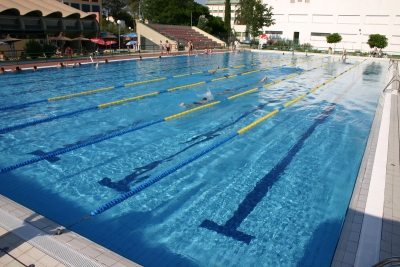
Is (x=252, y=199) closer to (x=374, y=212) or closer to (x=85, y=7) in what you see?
(x=374, y=212)

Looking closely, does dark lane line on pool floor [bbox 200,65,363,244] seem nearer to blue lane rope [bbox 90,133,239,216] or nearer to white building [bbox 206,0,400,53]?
blue lane rope [bbox 90,133,239,216]

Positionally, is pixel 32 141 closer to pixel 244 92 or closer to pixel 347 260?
pixel 347 260

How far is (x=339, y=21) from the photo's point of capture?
41.8 metres

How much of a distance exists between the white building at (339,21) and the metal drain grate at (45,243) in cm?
4455

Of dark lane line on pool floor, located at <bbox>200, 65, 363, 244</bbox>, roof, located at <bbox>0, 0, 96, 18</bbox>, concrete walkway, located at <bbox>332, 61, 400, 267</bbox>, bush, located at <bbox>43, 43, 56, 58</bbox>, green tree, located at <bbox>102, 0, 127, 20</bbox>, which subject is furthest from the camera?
green tree, located at <bbox>102, 0, 127, 20</bbox>

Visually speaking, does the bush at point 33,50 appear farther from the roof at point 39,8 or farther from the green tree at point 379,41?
the green tree at point 379,41

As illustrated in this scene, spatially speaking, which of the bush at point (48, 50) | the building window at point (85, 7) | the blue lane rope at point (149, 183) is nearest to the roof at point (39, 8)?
the bush at point (48, 50)

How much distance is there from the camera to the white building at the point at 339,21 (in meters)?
39.0

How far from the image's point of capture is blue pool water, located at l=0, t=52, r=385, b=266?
4188mm

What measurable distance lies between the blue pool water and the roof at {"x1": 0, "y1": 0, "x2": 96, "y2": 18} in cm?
1717

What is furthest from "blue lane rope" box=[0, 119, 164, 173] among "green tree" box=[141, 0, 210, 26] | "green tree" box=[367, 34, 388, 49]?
"green tree" box=[141, 0, 210, 26]

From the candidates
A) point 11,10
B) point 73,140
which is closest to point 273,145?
point 73,140

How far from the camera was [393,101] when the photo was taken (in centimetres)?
1159

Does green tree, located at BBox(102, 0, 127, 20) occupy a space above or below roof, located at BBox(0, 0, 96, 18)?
above
